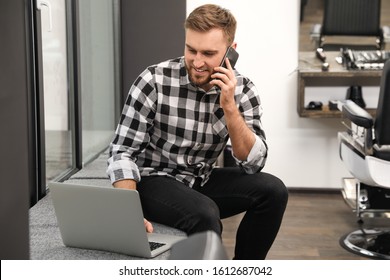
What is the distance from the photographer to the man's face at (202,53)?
206 cm

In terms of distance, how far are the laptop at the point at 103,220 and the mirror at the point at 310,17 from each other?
2.67m

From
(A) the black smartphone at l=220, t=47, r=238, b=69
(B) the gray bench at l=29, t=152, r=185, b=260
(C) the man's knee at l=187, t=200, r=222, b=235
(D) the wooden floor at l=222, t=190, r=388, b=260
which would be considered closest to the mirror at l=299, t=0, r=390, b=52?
(D) the wooden floor at l=222, t=190, r=388, b=260

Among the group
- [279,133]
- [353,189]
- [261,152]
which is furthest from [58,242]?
[279,133]

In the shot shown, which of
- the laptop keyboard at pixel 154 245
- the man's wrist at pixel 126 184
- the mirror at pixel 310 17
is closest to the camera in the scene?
the laptop keyboard at pixel 154 245

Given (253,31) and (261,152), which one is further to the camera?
(253,31)

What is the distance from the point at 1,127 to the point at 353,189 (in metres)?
2.44

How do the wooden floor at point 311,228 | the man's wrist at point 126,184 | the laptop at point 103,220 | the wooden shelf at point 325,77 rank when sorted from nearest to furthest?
the laptop at point 103,220
the man's wrist at point 126,184
the wooden floor at point 311,228
the wooden shelf at point 325,77

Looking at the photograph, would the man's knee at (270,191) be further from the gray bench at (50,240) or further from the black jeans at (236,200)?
the gray bench at (50,240)

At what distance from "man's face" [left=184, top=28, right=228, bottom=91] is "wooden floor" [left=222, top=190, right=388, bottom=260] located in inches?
39.3

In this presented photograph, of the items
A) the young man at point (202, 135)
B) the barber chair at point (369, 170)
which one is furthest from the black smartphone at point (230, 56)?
the barber chair at point (369, 170)

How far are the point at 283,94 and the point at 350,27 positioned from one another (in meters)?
0.56
